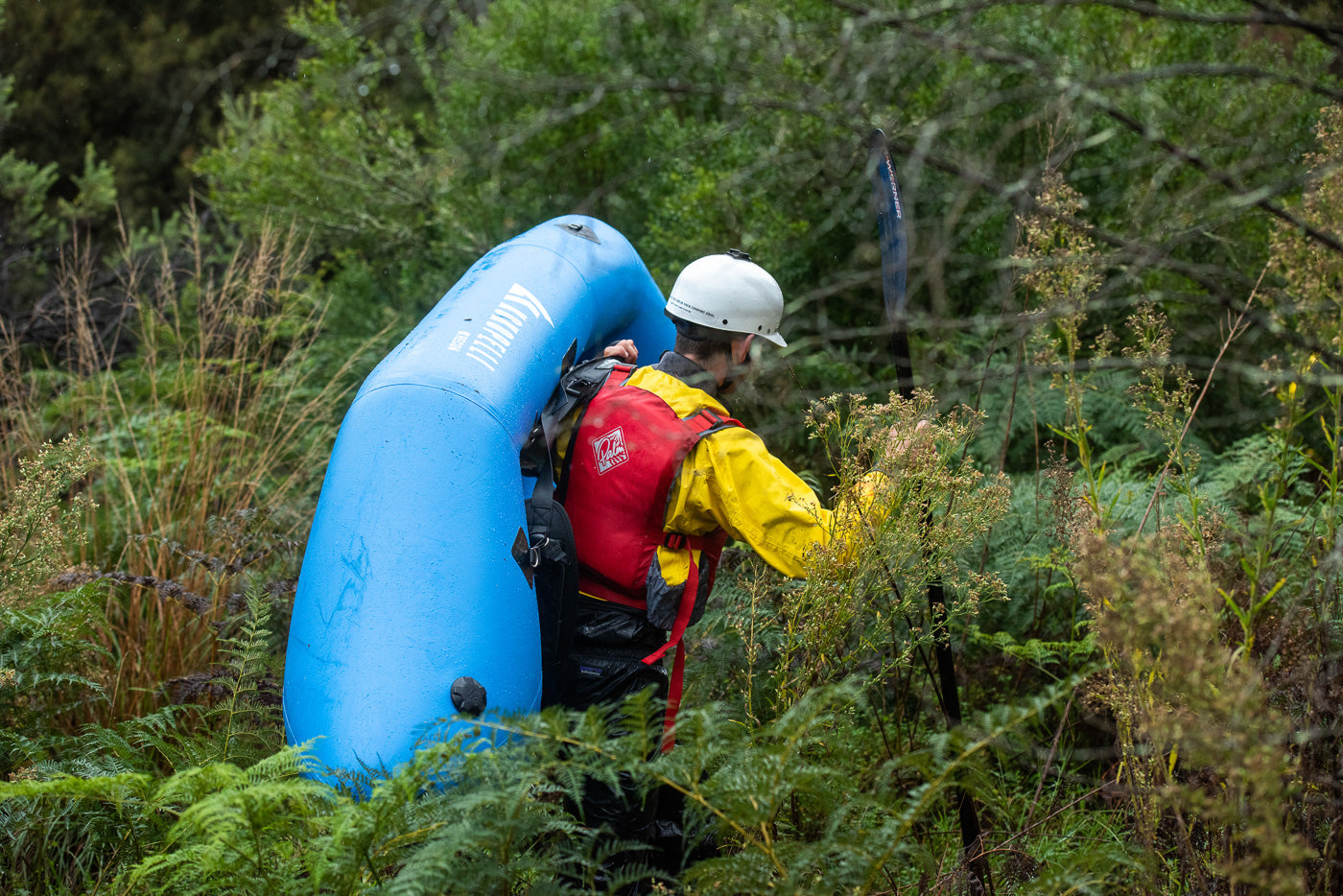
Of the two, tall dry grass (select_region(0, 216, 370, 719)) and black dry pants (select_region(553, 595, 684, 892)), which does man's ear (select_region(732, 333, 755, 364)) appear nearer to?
black dry pants (select_region(553, 595, 684, 892))

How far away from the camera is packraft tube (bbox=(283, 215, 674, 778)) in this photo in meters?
2.51

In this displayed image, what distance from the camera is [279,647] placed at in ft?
12.3

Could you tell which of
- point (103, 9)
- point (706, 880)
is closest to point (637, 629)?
point (706, 880)

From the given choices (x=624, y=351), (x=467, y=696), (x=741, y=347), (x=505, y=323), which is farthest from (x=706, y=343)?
(x=467, y=696)

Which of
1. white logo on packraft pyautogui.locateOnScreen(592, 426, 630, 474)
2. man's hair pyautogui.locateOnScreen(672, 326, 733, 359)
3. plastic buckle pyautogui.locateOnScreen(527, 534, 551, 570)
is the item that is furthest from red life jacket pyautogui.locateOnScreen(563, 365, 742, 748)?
man's hair pyautogui.locateOnScreen(672, 326, 733, 359)

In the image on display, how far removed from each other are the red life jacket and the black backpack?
0.08m

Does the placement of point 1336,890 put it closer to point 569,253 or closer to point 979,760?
point 979,760

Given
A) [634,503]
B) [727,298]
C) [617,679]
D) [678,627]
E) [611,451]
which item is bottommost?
[617,679]

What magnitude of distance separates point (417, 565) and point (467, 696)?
36 cm

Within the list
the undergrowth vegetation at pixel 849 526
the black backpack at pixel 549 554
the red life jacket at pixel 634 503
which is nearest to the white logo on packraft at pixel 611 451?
the red life jacket at pixel 634 503

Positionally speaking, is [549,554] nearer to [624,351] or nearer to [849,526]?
[849,526]

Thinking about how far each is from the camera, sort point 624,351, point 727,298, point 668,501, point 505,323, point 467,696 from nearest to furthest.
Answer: point 467,696
point 668,501
point 727,298
point 505,323
point 624,351

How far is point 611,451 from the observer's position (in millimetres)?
2760

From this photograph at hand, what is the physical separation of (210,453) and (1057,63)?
15.1 feet
